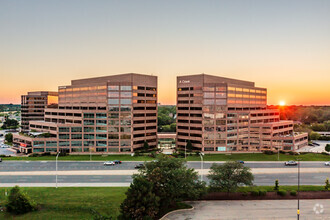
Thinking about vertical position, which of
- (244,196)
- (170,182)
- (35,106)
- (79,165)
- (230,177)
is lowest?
(79,165)

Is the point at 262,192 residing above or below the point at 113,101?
below

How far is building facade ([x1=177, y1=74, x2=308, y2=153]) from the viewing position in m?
103

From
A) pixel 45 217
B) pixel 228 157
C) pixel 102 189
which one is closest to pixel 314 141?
pixel 228 157

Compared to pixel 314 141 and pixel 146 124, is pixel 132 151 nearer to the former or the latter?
pixel 146 124

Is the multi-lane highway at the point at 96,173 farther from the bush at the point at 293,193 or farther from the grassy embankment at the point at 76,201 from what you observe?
the bush at the point at 293,193

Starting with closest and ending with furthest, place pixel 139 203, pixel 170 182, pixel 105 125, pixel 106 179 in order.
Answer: pixel 139 203 < pixel 170 182 < pixel 106 179 < pixel 105 125

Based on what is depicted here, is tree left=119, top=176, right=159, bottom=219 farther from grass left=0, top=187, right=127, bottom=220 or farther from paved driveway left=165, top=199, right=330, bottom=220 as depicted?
grass left=0, top=187, right=127, bottom=220

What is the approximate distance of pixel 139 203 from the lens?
38656 millimetres

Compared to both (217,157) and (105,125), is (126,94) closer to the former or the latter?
(105,125)

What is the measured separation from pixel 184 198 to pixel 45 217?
27077 millimetres

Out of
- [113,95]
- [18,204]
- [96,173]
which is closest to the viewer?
[18,204]

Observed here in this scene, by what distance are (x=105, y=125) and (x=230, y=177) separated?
65103 mm

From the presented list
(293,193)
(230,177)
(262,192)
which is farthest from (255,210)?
(293,193)

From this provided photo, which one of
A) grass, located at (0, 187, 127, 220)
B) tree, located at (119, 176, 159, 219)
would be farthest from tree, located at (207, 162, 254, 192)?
grass, located at (0, 187, 127, 220)
